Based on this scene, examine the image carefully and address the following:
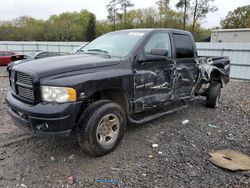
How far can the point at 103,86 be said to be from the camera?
334 centimetres

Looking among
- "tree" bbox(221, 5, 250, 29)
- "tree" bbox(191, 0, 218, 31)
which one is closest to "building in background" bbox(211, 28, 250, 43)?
"tree" bbox(191, 0, 218, 31)

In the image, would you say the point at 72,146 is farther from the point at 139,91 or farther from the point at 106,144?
the point at 139,91

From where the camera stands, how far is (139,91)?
3.92 meters

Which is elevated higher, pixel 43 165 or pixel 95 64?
pixel 95 64

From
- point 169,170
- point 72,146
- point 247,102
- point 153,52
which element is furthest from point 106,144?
point 247,102

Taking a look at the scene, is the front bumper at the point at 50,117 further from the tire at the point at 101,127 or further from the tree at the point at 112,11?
the tree at the point at 112,11

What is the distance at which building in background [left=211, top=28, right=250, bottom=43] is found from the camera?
20.2 m

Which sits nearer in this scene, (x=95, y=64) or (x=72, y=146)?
(x=95, y=64)

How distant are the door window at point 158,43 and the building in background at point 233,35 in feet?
A: 61.3

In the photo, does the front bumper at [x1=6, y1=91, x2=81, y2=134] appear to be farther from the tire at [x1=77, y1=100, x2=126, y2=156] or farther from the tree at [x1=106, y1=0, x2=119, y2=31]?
the tree at [x1=106, y1=0, x2=119, y2=31]

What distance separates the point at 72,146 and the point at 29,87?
1315mm

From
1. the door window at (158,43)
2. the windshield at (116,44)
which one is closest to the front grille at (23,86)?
the windshield at (116,44)

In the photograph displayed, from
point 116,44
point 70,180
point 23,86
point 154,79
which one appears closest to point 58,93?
point 23,86

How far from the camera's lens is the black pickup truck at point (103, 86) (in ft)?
9.72
